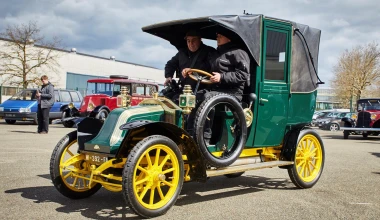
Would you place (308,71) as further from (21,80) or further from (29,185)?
(21,80)

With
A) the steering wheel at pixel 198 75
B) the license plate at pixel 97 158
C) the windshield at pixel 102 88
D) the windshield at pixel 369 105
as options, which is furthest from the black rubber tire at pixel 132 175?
the windshield at pixel 369 105

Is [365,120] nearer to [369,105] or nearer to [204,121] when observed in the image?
[369,105]

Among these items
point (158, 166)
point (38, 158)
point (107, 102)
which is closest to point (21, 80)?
point (107, 102)

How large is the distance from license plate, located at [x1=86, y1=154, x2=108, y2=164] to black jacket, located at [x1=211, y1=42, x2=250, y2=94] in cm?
186

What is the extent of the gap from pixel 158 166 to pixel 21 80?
31468mm

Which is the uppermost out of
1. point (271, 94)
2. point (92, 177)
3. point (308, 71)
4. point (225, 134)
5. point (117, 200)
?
point (308, 71)

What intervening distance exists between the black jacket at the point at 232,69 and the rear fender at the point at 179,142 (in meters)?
1.13

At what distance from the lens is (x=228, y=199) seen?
539 cm

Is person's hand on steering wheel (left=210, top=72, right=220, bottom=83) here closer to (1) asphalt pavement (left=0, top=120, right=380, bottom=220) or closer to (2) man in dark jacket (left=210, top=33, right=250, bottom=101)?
(2) man in dark jacket (left=210, top=33, right=250, bottom=101)

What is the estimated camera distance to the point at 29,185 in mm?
5859

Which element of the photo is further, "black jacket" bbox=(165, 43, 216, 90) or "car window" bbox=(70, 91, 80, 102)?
"car window" bbox=(70, 91, 80, 102)

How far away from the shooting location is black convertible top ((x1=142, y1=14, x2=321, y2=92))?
5.42 m

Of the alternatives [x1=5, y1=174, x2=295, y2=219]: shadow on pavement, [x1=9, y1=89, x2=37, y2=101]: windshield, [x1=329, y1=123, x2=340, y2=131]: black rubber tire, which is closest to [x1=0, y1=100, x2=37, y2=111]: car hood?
[x1=9, y1=89, x2=37, y2=101]: windshield

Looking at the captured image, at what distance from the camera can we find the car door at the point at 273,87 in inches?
228
